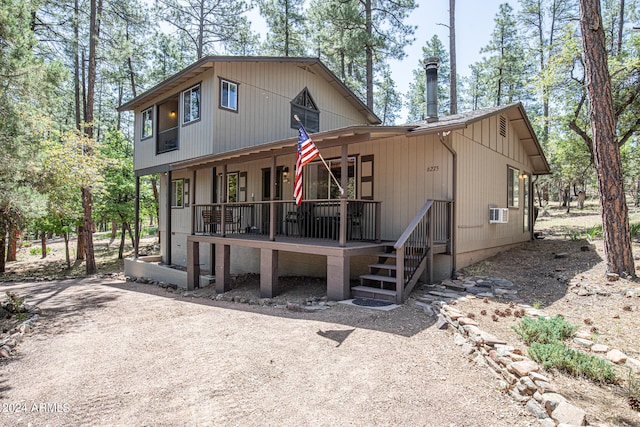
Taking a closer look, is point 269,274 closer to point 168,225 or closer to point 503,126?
point 168,225

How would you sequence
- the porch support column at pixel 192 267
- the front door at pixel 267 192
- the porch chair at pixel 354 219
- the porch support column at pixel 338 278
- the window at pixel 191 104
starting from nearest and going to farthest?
the porch support column at pixel 338 278 < the porch chair at pixel 354 219 < the porch support column at pixel 192 267 < the front door at pixel 267 192 < the window at pixel 191 104

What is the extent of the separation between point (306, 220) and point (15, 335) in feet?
20.0

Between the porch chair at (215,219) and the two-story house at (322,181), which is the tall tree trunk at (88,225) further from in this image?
the porch chair at (215,219)

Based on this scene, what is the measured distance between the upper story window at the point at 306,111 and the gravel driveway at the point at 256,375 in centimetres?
810

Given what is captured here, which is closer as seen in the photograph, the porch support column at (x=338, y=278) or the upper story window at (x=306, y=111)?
the porch support column at (x=338, y=278)

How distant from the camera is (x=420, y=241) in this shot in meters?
7.00

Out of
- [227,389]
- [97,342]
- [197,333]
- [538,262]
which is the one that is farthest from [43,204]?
[538,262]

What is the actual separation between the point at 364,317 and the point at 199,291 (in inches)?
231

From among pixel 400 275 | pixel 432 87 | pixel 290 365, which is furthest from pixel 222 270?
pixel 432 87

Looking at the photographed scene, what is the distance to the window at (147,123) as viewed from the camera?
530 inches

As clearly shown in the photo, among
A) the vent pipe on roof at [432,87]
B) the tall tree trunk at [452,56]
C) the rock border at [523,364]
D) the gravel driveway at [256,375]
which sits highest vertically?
the tall tree trunk at [452,56]

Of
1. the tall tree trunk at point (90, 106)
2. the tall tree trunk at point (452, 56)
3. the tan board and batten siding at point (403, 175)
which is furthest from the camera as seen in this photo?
the tall tree trunk at point (452, 56)

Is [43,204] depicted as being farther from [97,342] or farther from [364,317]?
[364,317]

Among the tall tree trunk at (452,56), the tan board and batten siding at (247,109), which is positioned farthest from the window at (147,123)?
the tall tree trunk at (452,56)
